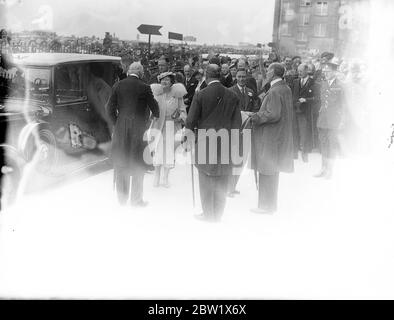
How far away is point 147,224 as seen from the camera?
4.89m

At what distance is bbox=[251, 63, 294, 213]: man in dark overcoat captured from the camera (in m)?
5.36

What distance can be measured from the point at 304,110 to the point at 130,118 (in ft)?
14.4

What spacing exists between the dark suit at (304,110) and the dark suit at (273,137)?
298cm

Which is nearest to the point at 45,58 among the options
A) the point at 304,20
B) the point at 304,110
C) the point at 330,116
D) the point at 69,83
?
the point at 69,83

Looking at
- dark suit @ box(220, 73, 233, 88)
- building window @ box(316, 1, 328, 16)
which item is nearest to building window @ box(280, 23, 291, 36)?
building window @ box(316, 1, 328, 16)

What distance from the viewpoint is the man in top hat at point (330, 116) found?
23.8 ft

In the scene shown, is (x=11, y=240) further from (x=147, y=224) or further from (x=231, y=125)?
(x=231, y=125)

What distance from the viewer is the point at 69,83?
20.2 feet

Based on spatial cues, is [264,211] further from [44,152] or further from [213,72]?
[44,152]

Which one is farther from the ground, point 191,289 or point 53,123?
point 53,123

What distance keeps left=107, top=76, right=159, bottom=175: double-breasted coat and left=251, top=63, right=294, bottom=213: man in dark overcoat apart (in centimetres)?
122

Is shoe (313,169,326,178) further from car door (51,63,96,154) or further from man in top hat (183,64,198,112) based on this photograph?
car door (51,63,96,154)

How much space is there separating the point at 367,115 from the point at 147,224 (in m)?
4.15
